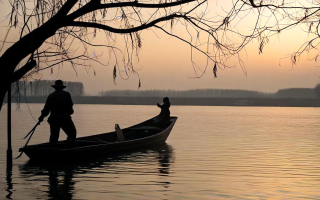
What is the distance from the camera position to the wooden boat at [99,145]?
14.8m

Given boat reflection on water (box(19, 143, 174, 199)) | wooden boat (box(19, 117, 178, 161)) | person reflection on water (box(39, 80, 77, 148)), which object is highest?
person reflection on water (box(39, 80, 77, 148))

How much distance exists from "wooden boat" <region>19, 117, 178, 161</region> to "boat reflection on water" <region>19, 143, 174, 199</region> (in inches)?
10.6

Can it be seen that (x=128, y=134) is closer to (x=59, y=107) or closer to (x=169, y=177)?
(x=59, y=107)

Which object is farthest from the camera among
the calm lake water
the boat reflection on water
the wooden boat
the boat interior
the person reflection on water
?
the boat interior

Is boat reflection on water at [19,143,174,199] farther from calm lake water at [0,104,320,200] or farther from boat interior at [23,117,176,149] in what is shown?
boat interior at [23,117,176,149]

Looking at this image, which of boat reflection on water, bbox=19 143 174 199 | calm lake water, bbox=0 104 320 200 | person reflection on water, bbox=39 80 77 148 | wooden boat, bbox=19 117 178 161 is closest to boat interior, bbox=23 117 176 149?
wooden boat, bbox=19 117 178 161

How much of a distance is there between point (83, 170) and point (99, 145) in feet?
7.51

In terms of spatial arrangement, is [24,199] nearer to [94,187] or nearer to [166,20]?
[94,187]

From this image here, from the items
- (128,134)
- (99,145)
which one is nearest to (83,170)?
(99,145)

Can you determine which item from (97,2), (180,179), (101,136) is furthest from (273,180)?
(101,136)

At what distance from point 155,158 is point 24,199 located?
Result: 8.45 metres

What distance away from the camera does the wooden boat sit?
1481 cm

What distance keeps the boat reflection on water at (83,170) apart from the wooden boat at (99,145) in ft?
0.88

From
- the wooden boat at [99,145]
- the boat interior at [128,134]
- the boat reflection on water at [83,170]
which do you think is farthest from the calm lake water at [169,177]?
the boat interior at [128,134]
